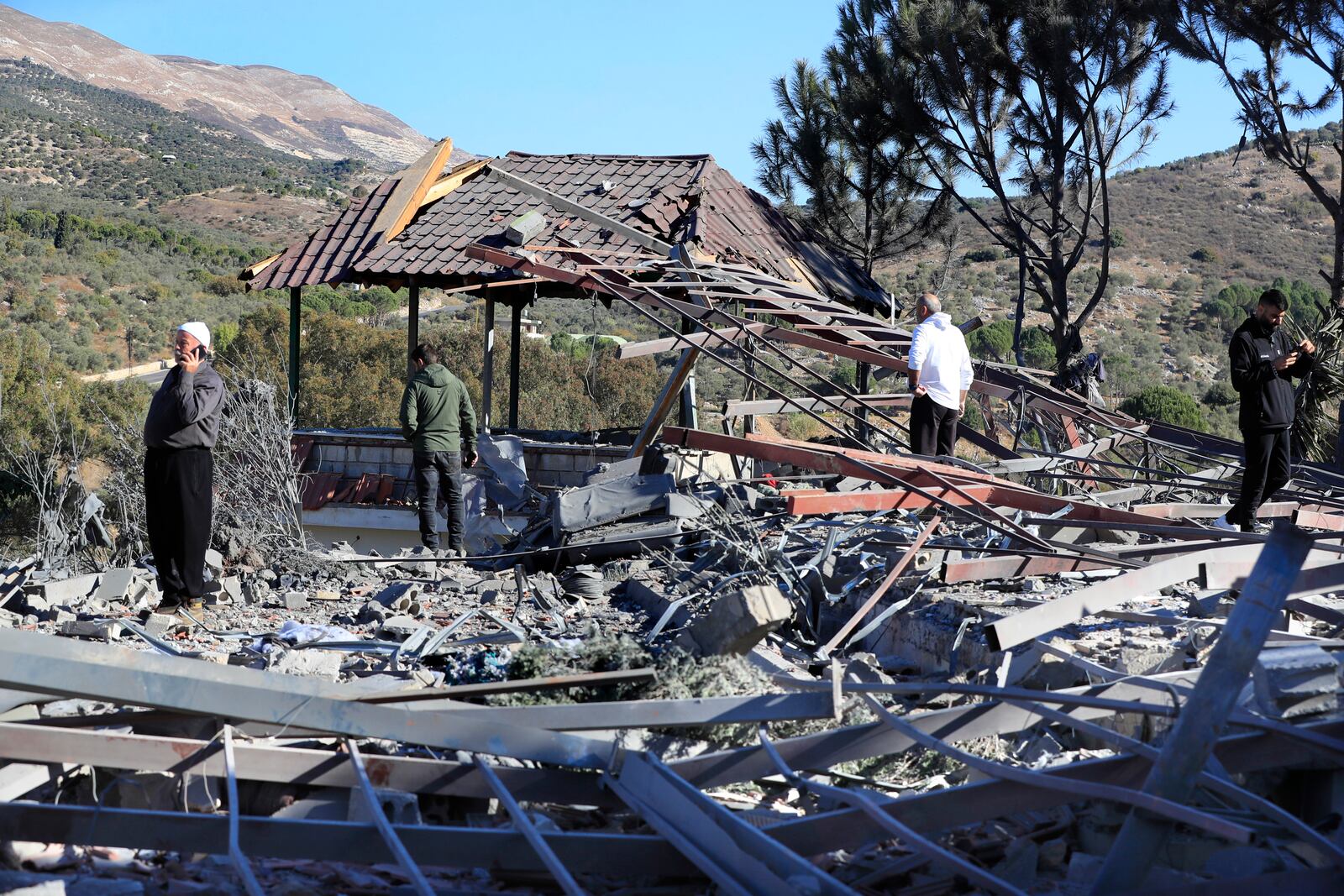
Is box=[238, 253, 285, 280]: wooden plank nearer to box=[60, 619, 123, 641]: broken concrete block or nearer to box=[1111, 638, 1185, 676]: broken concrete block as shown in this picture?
box=[60, 619, 123, 641]: broken concrete block

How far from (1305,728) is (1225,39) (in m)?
16.0

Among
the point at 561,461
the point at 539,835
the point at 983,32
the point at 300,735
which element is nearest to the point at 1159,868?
the point at 539,835

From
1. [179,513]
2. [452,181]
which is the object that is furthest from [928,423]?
[452,181]

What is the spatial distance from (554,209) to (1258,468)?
920cm

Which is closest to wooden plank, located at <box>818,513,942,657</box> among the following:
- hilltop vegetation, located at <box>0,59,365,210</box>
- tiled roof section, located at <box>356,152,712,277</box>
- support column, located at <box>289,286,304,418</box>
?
tiled roof section, located at <box>356,152,712,277</box>

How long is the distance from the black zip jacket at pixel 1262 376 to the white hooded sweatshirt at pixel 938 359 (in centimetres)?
191

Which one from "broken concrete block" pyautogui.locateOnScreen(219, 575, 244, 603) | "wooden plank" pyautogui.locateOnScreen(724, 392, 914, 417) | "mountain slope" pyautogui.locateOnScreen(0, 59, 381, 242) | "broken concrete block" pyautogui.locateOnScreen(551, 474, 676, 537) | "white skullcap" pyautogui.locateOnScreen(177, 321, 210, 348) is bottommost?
"broken concrete block" pyautogui.locateOnScreen(219, 575, 244, 603)

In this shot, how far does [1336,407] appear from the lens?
44.8 feet

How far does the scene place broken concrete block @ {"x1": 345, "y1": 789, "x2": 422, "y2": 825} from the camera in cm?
364

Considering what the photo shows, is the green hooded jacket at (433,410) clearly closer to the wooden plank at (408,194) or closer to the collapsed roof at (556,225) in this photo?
the collapsed roof at (556,225)

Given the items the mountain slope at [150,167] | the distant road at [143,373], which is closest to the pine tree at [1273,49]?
the distant road at [143,373]

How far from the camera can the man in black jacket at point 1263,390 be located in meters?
7.45

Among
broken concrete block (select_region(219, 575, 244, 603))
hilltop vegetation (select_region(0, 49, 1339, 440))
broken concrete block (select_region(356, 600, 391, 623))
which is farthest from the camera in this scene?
hilltop vegetation (select_region(0, 49, 1339, 440))

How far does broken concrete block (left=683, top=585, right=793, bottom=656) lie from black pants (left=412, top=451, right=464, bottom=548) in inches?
225
